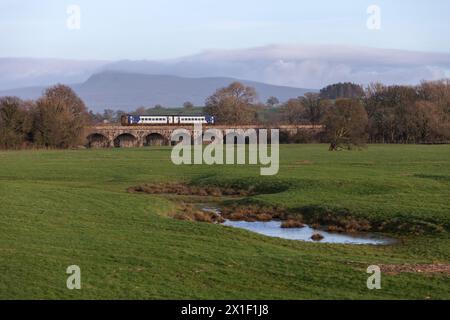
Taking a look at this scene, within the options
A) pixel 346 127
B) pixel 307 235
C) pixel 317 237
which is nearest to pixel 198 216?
pixel 307 235

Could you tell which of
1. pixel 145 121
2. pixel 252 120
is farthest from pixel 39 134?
pixel 252 120

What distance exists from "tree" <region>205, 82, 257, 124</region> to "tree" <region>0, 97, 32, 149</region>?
60.7m

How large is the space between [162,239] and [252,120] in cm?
14074

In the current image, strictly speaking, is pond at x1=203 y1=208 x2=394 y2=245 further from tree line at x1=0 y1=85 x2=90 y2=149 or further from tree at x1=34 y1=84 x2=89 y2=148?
tree at x1=34 y1=84 x2=89 y2=148

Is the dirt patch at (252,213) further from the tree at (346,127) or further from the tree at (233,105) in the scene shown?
the tree at (233,105)

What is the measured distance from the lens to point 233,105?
158 meters

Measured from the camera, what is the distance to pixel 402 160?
6556 cm

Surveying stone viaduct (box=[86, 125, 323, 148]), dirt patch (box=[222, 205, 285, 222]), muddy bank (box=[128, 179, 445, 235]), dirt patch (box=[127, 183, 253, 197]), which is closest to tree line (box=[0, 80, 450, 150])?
stone viaduct (box=[86, 125, 323, 148])

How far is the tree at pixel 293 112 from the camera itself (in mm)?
166663

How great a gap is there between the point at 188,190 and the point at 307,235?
1860cm

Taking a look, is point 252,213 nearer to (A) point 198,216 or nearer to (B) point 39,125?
(A) point 198,216

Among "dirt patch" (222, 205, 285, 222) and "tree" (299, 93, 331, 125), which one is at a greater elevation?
"tree" (299, 93, 331, 125)

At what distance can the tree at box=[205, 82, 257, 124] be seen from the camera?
157 m
